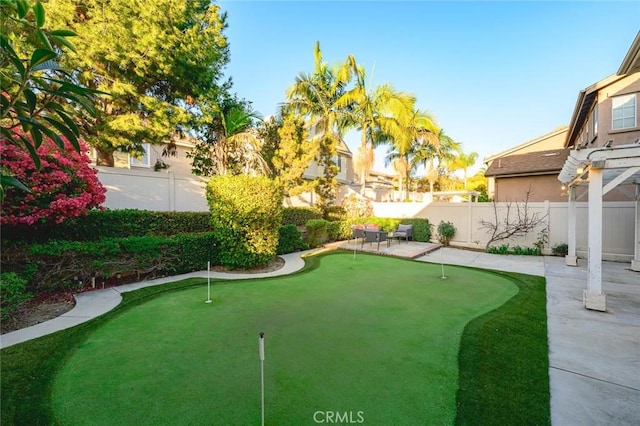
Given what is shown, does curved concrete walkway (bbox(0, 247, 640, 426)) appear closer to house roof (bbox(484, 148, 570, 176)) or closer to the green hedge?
the green hedge

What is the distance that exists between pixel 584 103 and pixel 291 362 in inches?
633

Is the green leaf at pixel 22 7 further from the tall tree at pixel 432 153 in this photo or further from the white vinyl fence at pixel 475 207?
the tall tree at pixel 432 153

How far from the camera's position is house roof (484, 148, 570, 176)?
14906 millimetres

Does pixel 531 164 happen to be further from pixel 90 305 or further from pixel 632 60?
pixel 90 305

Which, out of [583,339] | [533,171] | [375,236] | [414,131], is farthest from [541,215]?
[414,131]

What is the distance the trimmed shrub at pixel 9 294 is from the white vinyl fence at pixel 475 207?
4.79 meters

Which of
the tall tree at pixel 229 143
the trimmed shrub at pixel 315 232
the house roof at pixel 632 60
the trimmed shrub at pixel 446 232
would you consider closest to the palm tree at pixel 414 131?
the trimmed shrub at pixel 446 232

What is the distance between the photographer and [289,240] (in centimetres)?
1114

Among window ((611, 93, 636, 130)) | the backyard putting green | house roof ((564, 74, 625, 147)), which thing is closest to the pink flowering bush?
the backyard putting green

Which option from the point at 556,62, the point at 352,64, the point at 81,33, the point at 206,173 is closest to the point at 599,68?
the point at 556,62

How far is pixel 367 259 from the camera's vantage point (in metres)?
10.0

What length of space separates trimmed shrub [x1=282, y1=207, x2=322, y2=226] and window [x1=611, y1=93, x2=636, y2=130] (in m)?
12.4

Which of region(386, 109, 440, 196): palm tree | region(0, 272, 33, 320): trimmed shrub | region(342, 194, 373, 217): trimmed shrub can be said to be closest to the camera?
region(0, 272, 33, 320): trimmed shrub

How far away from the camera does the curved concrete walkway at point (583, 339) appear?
2682 mm
